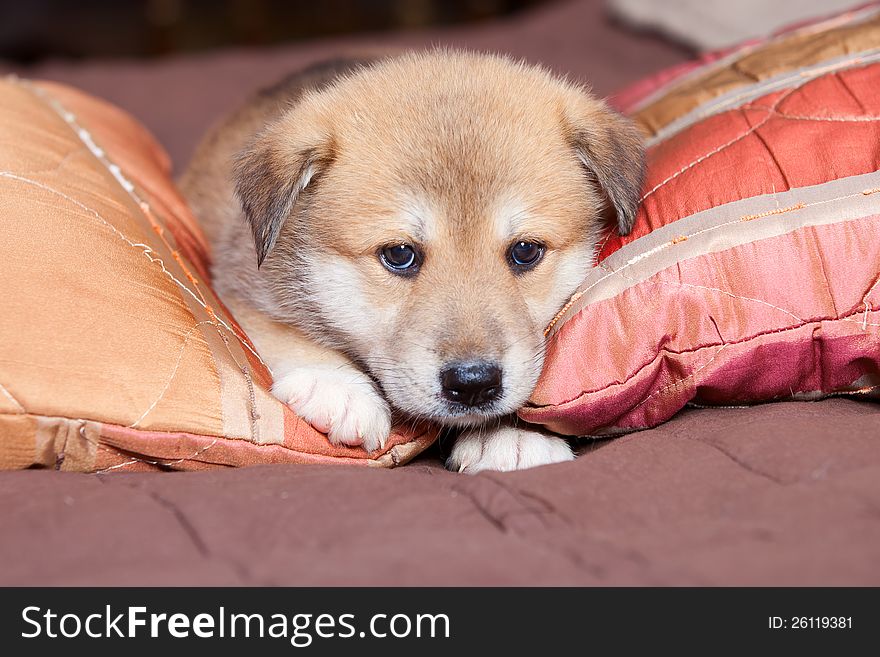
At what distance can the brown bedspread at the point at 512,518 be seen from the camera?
1257 mm

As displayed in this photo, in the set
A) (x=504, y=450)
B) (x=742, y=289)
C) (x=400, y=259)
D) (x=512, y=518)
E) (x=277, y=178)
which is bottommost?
(x=512, y=518)

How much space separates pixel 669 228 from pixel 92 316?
3.90ft

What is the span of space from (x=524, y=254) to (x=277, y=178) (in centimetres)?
58

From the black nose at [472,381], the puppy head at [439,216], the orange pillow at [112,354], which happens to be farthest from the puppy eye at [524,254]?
the orange pillow at [112,354]

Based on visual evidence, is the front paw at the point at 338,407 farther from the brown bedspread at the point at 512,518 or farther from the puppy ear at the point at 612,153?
the puppy ear at the point at 612,153

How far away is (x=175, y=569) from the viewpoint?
4.21ft

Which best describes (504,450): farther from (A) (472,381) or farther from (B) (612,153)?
(B) (612,153)

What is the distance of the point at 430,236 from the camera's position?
192 cm

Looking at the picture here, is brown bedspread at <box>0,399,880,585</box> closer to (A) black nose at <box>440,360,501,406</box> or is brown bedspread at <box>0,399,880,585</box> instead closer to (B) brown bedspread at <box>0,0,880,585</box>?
(B) brown bedspread at <box>0,0,880,585</box>

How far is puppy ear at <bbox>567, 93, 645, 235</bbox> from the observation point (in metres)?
2.01

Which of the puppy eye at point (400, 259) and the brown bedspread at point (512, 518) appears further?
the puppy eye at point (400, 259)

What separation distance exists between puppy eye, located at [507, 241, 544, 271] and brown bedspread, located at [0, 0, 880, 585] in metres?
0.47

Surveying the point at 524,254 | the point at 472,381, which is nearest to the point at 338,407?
the point at 472,381

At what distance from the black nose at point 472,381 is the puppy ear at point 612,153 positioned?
49 centimetres
